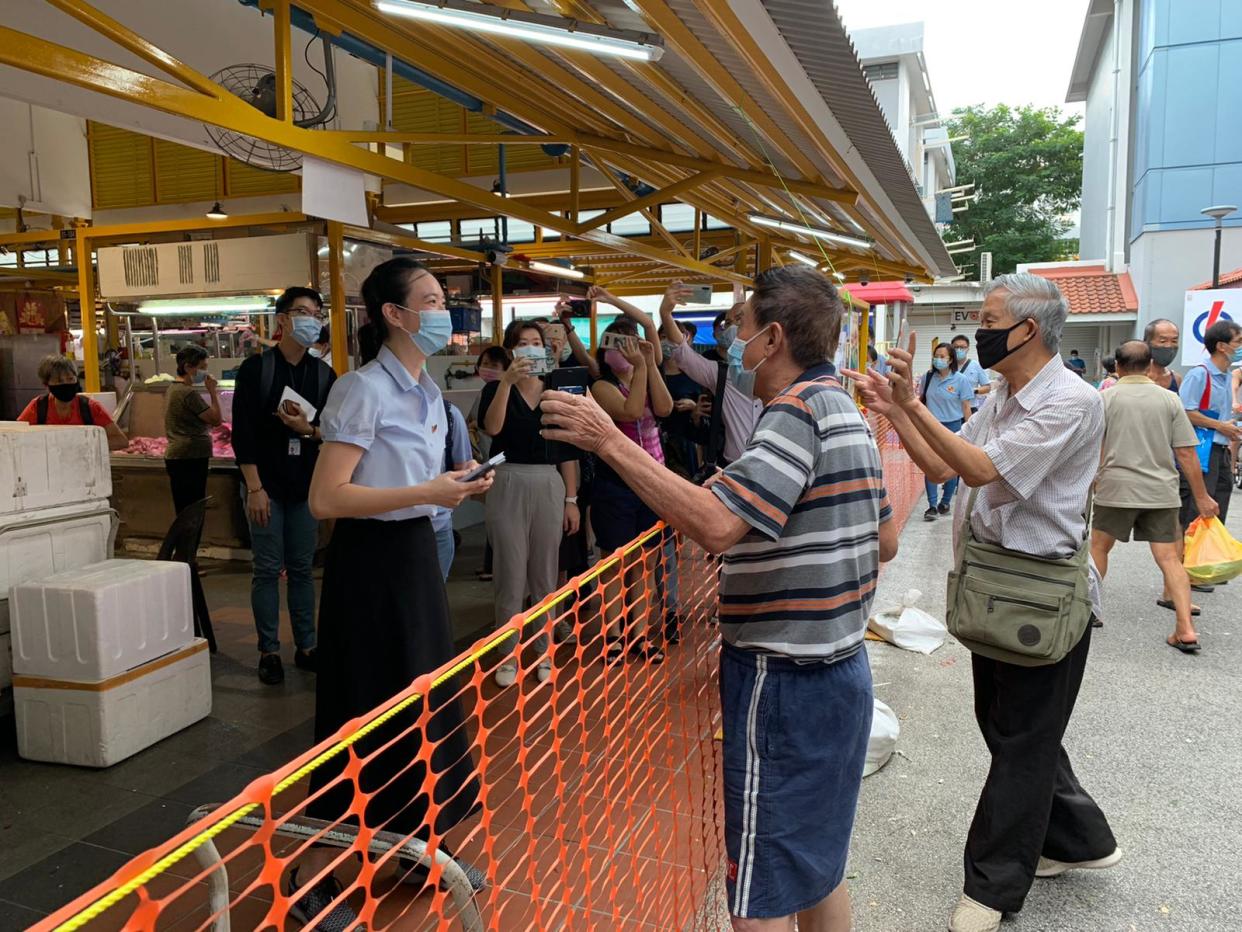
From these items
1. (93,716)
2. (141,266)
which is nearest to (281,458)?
(93,716)

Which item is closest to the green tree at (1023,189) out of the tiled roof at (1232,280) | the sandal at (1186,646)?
the tiled roof at (1232,280)

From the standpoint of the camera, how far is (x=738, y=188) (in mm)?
7141

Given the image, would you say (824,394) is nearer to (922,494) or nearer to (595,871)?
(595,871)

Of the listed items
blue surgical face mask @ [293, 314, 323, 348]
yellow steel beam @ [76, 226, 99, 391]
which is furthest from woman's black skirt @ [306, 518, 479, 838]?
yellow steel beam @ [76, 226, 99, 391]

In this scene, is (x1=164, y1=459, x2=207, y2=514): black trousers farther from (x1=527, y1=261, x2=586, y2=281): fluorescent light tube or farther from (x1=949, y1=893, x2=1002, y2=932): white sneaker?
(x1=949, y1=893, x2=1002, y2=932): white sneaker

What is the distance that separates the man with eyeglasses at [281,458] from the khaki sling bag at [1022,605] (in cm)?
328

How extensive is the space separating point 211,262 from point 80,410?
2044mm

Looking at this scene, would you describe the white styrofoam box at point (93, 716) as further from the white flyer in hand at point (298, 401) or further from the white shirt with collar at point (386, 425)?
the white shirt with collar at point (386, 425)

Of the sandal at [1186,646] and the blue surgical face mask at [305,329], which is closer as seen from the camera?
the blue surgical face mask at [305,329]

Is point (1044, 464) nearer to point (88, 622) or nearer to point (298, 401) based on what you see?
point (298, 401)

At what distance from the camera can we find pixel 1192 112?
17.0 metres

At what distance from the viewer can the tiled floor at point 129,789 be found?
2947 millimetres

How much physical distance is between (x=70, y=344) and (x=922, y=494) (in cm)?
1087

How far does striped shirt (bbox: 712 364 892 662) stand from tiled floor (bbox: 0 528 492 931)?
2.55 m
